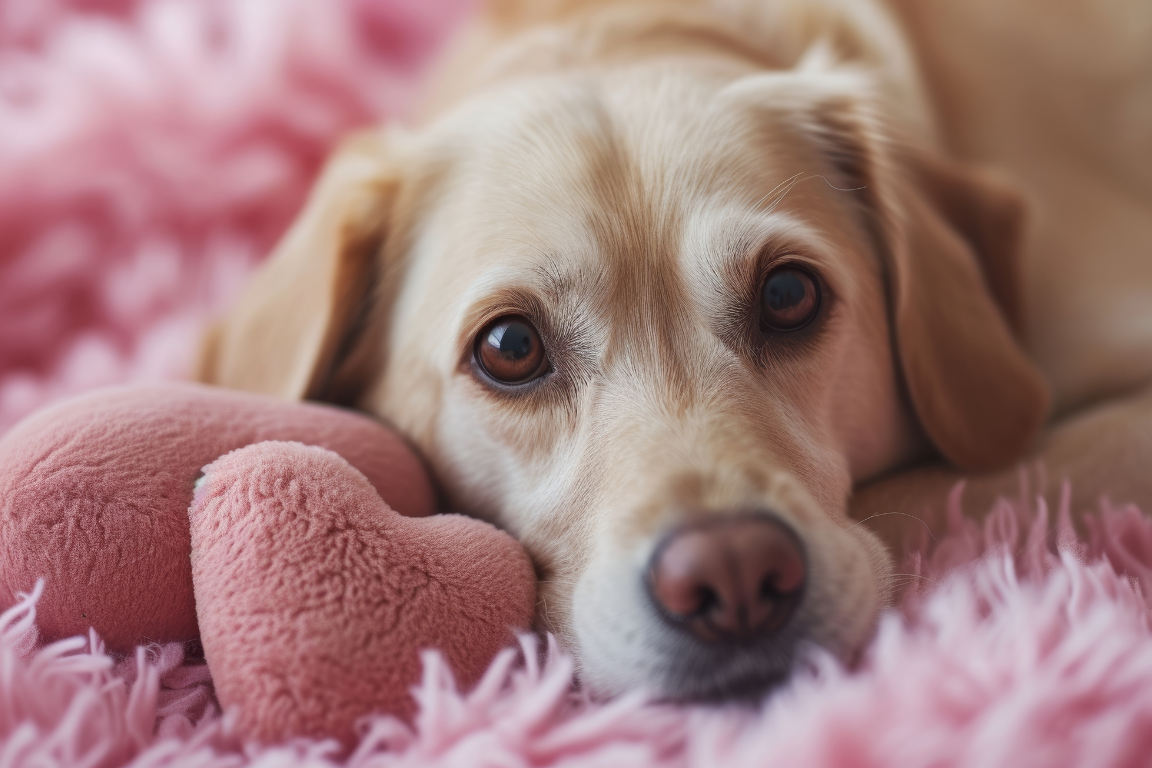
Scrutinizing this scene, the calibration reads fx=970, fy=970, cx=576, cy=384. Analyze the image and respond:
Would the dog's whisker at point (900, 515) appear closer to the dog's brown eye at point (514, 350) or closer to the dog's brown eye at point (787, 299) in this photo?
the dog's brown eye at point (787, 299)

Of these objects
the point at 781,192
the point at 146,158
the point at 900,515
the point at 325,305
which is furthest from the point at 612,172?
the point at 146,158

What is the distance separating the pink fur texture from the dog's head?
118 millimetres

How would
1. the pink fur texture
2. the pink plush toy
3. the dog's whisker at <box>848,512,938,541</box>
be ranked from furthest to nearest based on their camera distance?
the dog's whisker at <box>848,512,938,541</box>, the pink plush toy, the pink fur texture

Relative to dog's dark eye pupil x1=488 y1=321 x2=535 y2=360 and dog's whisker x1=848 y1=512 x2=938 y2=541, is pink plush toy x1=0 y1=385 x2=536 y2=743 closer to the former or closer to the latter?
dog's dark eye pupil x1=488 y1=321 x2=535 y2=360

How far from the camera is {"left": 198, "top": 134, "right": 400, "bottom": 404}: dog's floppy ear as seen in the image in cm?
187

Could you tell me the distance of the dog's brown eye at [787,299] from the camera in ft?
5.13

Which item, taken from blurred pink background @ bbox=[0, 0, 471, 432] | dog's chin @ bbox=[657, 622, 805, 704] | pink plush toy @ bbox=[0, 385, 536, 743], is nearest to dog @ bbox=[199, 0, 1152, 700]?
dog's chin @ bbox=[657, 622, 805, 704]

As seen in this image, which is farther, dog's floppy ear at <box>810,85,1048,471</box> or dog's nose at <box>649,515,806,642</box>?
dog's floppy ear at <box>810,85,1048,471</box>

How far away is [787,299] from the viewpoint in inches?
62.0

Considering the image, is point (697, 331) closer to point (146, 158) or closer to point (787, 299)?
point (787, 299)

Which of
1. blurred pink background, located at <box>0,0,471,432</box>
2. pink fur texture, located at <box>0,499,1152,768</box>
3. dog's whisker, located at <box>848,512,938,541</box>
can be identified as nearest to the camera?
pink fur texture, located at <box>0,499,1152,768</box>

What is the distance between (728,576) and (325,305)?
41.3 inches

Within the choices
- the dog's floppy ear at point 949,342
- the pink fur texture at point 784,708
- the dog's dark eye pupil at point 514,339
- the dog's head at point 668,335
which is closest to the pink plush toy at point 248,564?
the pink fur texture at point 784,708

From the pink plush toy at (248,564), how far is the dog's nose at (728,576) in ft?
0.81
